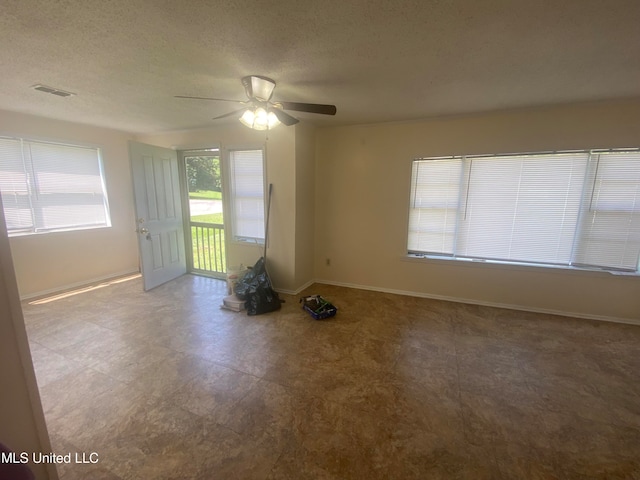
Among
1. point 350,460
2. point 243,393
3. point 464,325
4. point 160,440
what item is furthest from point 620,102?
point 160,440

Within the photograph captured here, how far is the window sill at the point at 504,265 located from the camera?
9.88 feet

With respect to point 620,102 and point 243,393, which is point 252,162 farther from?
point 620,102

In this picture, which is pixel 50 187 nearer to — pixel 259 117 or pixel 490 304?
pixel 259 117

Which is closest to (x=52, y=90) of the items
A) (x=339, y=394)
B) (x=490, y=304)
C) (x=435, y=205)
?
(x=339, y=394)

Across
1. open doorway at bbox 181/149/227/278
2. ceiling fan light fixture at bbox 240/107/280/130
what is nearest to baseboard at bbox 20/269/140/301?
open doorway at bbox 181/149/227/278

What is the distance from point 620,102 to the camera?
2.71 metres

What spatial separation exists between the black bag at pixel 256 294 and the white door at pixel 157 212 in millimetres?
1514

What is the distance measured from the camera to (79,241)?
398 centimetres

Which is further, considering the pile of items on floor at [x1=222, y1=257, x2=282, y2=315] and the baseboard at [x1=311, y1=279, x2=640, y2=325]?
the pile of items on floor at [x1=222, y1=257, x2=282, y2=315]

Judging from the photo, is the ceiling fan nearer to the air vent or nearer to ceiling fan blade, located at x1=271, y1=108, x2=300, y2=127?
ceiling fan blade, located at x1=271, y1=108, x2=300, y2=127

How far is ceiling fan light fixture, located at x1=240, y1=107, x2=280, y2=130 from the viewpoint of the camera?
2192mm

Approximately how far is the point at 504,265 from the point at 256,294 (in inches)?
121

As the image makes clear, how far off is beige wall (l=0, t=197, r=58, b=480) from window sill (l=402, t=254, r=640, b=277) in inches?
141

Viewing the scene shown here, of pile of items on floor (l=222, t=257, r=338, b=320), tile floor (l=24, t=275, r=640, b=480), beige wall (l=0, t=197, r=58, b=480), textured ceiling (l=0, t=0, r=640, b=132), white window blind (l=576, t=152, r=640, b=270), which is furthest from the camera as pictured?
pile of items on floor (l=222, t=257, r=338, b=320)
